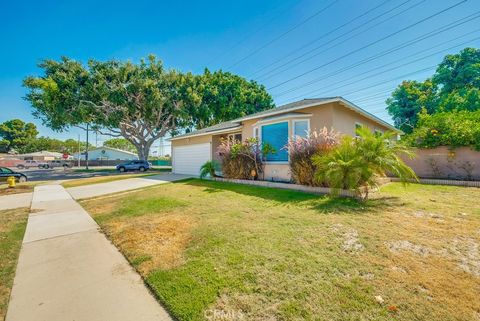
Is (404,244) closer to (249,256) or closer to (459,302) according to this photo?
(459,302)

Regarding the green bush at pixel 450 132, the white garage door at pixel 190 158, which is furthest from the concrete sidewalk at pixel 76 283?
the green bush at pixel 450 132

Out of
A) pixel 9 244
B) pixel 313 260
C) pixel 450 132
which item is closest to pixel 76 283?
pixel 9 244

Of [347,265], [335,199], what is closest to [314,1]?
[335,199]

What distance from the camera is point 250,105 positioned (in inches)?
1038

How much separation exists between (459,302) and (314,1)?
44.1 ft

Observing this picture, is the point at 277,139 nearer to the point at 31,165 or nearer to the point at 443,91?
the point at 443,91

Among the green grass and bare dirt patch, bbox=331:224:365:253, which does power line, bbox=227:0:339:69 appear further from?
the green grass

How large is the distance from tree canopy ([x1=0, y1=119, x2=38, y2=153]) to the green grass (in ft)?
241

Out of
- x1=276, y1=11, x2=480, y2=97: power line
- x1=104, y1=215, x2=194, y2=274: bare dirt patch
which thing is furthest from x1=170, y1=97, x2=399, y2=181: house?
x1=104, y1=215, x2=194, y2=274: bare dirt patch

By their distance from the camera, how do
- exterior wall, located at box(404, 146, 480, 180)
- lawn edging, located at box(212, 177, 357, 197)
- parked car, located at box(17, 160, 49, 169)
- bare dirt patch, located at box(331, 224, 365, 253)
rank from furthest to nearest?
parked car, located at box(17, 160, 49, 169), exterior wall, located at box(404, 146, 480, 180), lawn edging, located at box(212, 177, 357, 197), bare dirt patch, located at box(331, 224, 365, 253)

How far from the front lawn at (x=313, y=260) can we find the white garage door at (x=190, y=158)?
10.6 meters

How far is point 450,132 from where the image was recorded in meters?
9.45

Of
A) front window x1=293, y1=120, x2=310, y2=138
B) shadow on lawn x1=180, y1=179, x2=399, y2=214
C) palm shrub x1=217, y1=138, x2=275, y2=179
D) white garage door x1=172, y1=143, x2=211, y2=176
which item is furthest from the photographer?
white garage door x1=172, y1=143, x2=211, y2=176

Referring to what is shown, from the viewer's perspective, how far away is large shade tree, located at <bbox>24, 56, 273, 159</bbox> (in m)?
21.4
